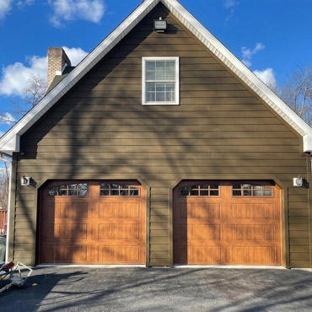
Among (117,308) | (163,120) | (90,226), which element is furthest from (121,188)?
(117,308)

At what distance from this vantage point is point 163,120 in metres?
8.24

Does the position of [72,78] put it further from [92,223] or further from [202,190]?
[202,190]

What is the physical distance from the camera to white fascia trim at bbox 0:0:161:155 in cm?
782

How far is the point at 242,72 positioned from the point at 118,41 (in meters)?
3.50

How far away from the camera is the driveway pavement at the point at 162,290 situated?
17.2ft

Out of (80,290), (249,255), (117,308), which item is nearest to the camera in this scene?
(117,308)

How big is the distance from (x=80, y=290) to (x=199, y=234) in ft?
11.3

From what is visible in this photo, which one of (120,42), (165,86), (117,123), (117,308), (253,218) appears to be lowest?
(117,308)

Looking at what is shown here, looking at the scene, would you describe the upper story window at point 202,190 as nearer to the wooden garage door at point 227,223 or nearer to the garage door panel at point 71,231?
the wooden garage door at point 227,223

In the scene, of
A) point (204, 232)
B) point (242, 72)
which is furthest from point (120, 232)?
point (242, 72)

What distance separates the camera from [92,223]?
8172mm

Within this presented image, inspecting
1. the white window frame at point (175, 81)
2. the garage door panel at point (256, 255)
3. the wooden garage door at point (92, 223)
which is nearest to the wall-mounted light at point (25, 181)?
the wooden garage door at point (92, 223)

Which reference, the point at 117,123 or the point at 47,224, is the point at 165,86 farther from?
the point at 47,224

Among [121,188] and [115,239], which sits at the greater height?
[121,188]
